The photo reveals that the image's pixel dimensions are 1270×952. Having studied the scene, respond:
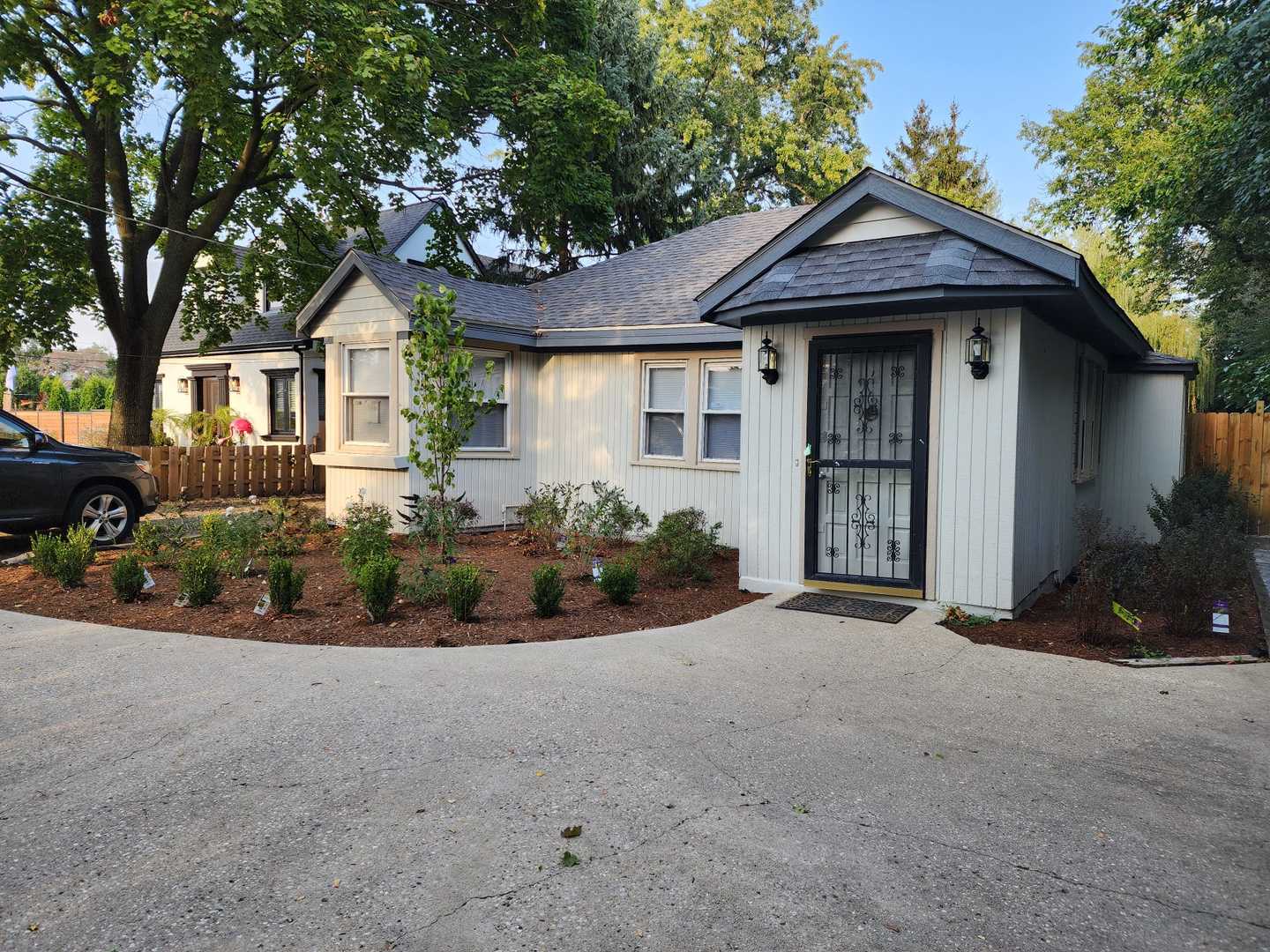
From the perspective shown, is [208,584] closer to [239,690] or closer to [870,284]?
[239,690]

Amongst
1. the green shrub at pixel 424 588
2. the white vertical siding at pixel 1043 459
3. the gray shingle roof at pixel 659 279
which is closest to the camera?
the white vertical siding at pixel 1043 459

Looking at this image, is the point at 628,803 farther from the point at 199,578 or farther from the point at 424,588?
the point at 199,578

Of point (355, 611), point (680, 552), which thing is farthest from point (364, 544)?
point (680, 552)

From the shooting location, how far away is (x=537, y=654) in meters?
5.34

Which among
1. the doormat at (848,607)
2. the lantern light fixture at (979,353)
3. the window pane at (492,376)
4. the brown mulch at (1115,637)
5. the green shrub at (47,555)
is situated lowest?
the brown mulch at (1115,637)

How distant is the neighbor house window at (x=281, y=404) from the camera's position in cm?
1991

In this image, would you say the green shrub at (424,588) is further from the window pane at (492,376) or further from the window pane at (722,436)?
the window pane at (492,376)

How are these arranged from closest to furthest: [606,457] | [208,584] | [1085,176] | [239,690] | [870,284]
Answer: [239,690] → [870,284] → [208,584] → [606,457] → [1085,176]

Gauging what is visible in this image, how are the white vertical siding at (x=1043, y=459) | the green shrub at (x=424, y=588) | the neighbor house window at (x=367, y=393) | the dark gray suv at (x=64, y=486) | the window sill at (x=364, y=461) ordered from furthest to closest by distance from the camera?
the neighbor house window at (x=367, y=393) < the window sill at (x=364, y=461) < the dark gray suv at (x=64, y=486) < the green shrub at (x=424, y=588) < the white vertical siding at (x=1043, y=459)

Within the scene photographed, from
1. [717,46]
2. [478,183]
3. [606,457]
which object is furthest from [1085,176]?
[606,457]

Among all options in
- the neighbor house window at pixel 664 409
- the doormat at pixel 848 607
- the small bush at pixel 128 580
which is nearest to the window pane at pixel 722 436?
the neighbor house window at pixel 664 409

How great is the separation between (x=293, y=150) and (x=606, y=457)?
32.1 feet

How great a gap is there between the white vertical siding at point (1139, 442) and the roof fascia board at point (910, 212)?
576cm

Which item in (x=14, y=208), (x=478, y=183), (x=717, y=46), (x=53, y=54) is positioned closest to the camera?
(x=53, y=54)
